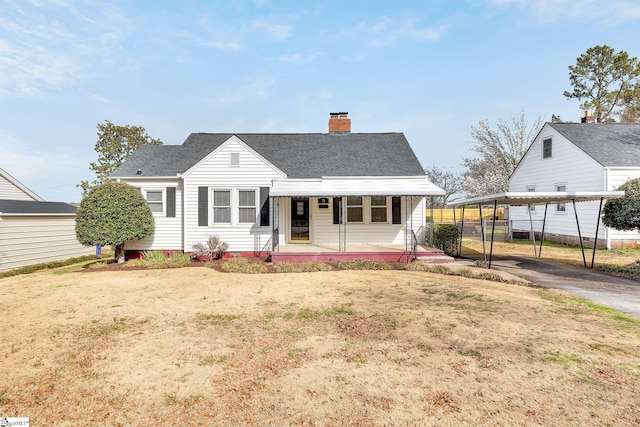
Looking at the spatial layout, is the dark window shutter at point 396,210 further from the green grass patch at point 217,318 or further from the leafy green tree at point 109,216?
the leafy green tree at point 109,216

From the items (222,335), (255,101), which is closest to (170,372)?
(222,335)

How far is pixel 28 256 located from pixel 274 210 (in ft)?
40.2

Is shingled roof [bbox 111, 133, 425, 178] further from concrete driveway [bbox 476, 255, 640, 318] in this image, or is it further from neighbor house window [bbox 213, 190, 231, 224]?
concrete driveway [bbox 476, 255, 640, 318]

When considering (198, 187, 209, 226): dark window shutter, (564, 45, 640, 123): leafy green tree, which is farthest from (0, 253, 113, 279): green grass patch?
(564, 45, 640, 123): leafy green tree

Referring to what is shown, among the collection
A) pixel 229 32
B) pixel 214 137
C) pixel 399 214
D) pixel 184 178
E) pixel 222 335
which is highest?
pixel 229 32


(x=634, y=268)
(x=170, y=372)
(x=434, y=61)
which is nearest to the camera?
(x=170, y=372)

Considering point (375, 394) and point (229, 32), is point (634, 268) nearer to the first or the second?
point (375, 394)

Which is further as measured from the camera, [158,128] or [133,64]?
[158,128]

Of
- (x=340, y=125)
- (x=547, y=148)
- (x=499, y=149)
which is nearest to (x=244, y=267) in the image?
(x=340, y=125)

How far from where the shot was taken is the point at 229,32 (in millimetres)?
13867

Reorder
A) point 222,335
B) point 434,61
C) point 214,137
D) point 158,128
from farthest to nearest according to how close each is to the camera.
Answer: point 158,128 → point 214,137 → point 434,61 → point 222,335

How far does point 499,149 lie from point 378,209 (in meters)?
Answer: 24.9

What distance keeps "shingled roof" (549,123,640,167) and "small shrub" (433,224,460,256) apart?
908 cm

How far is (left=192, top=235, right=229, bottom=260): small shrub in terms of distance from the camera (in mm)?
13203
